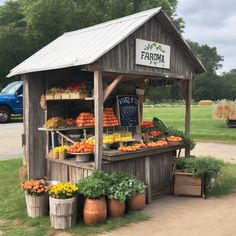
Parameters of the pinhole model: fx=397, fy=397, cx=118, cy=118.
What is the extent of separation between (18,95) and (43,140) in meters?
15.1

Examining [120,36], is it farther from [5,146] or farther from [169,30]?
[5,146]

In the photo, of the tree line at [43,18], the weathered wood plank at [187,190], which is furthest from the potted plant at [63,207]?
the tree line at [43,18]

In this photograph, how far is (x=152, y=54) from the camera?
27.1ft

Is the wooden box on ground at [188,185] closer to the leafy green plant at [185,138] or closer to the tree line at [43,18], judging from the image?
the leafy green plant at [185,138]

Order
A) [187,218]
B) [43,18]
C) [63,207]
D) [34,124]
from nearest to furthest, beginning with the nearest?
[63,207] → [187,218] → [34,124] → [43,18]

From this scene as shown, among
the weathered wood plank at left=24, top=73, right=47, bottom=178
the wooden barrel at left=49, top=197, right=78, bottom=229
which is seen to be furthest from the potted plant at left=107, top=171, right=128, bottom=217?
the weathered wood plank at left=24, top=73, right=47, bottom=178

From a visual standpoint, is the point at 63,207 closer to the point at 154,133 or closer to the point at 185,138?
the point at 154,133

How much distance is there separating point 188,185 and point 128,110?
226 centimetres

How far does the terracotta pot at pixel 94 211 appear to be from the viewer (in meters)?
6.50

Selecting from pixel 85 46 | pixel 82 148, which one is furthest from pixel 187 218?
pixel 85 46

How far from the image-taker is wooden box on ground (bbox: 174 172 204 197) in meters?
8.32

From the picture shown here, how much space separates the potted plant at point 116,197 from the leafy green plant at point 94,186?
118 millimetres

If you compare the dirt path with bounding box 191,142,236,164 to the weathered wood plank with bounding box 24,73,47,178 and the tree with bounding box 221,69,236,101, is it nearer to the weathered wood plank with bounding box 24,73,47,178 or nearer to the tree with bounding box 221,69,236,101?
the weathered wood plank with bounding box 24,73,47,178

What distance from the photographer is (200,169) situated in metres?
8.27
